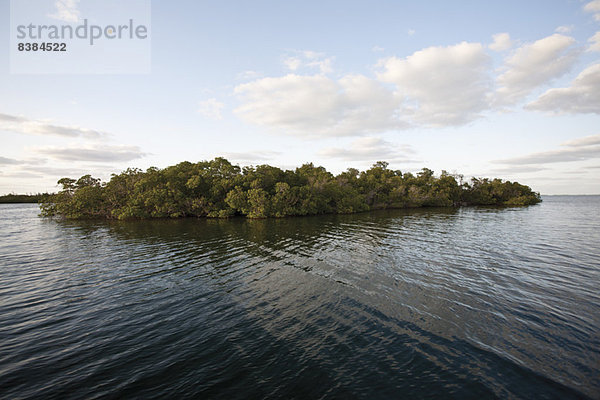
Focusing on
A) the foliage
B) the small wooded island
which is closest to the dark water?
the small wooded island

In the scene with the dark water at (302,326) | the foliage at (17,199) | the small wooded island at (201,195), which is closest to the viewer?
the dark water at (302,326)

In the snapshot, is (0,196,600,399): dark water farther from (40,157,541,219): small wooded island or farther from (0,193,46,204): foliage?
(0,193,46,204): foliage

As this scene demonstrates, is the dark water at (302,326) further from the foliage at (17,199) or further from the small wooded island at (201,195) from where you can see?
the foliage at (17,199)

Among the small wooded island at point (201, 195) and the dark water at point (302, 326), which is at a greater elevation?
the small wooded island at point (201, 195)

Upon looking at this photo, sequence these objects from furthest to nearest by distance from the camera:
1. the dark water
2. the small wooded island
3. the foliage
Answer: the foliage → the small wooded island → the dark water

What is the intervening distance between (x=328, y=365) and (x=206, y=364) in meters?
3.65

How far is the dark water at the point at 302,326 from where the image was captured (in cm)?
675

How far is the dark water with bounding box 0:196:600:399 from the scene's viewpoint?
22.1 feet

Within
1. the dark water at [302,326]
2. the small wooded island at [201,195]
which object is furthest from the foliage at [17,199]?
the dark water at [302,326]

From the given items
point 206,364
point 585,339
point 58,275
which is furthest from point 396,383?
point 58,275

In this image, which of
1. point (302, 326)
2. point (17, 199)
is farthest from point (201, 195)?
point (17, 199)

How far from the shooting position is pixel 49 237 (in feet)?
95.6

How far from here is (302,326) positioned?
Answer: 9.70 metres

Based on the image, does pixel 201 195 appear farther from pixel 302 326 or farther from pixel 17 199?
pixel 17 199
